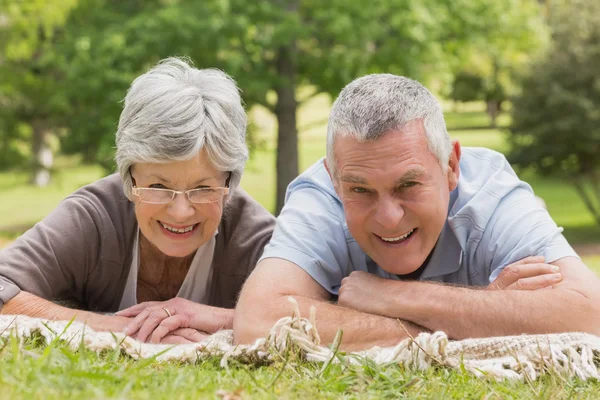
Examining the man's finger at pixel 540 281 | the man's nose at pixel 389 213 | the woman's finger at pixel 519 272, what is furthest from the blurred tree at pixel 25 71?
the man's finger at pixel 540 281

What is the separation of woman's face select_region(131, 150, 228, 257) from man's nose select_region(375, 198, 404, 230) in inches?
37.4

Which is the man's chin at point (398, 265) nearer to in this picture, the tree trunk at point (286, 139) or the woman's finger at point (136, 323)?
the woman's finger at point (136, 323)

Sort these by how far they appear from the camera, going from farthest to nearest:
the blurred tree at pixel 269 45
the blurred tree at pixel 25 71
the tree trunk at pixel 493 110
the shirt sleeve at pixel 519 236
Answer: the tree trunk at pixel 493 110 → the blurred tree at pixel 25 71 → the blurred tree at pixel 269 45 → the shirt sleeve at pixel 519 236

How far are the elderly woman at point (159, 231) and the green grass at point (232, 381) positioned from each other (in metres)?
0.77

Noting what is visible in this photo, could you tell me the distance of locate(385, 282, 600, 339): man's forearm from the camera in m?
3.71

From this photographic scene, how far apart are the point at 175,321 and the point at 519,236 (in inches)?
70.5

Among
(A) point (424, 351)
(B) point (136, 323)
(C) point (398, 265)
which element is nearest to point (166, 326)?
(B) point (136, 323)

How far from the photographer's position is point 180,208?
13.9 ft

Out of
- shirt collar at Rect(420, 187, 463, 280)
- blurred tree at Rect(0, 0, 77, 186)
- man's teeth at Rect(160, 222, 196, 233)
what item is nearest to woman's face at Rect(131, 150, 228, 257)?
man's teeth at Rect(160, 222, 196, 233)

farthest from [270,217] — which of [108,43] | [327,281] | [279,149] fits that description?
[279,149]

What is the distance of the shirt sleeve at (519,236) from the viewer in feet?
13.3

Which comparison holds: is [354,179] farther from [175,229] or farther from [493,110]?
[493,110]

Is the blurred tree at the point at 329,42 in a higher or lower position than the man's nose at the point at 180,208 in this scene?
higher

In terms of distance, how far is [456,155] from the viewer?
4.30m
